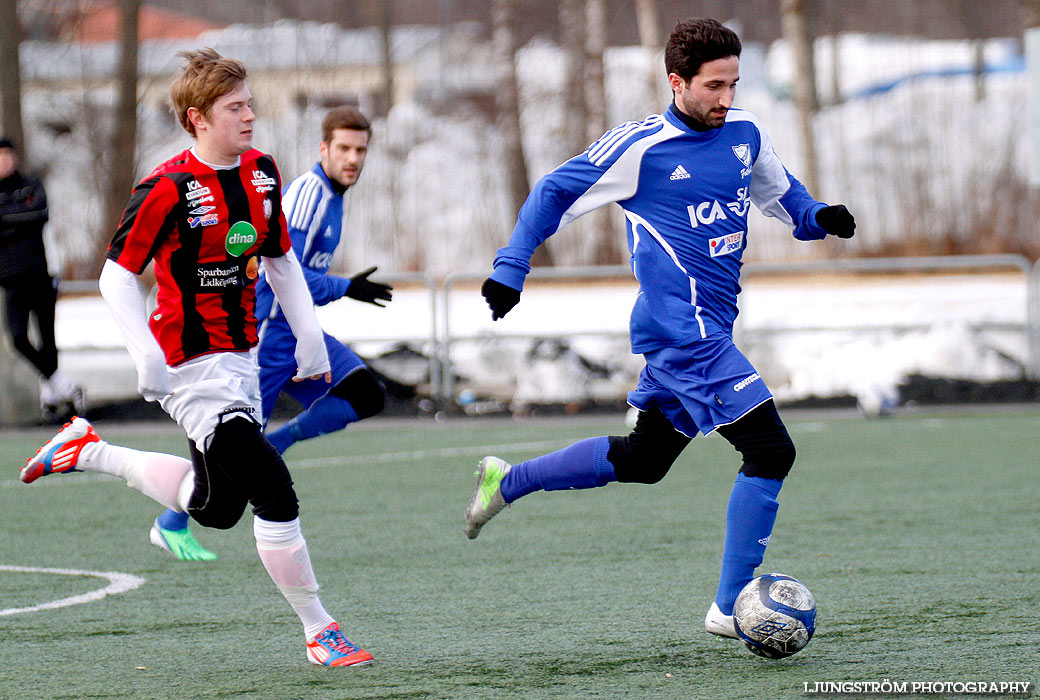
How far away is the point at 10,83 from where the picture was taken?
16.6 m

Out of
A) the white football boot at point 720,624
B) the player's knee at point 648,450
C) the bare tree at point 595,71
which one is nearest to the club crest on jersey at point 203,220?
the player's knee at point 648,450

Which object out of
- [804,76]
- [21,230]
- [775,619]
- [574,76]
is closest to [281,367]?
[775,619]

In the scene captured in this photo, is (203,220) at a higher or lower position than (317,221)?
higher

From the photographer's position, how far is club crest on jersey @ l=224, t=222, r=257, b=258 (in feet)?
15.3

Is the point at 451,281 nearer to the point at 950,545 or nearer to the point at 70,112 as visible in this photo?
the point at 950,545

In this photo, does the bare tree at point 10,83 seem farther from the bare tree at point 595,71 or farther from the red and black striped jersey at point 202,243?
the red and black striped jersey at point 202,243

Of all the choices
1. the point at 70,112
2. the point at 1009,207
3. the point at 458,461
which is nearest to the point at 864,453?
the point at 458,461

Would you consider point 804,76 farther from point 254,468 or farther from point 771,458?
point 254,468

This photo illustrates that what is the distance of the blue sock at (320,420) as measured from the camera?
7379mm

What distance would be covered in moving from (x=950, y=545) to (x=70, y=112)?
25218mm

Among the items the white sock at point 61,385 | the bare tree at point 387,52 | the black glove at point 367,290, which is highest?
the bare tree at point 387,52

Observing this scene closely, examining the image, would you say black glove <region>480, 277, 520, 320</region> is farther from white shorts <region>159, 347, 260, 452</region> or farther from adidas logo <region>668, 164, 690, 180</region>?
white shorts <region>159, 347, 260, 452</region>

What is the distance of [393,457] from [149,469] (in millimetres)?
5727

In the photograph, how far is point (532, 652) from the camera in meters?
4.62
